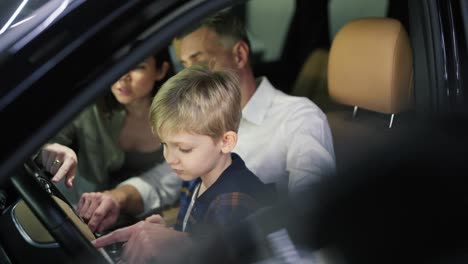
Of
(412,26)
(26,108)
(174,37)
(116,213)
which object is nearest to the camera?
(26,108)

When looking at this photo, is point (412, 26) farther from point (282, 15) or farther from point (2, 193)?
point (2, 193)

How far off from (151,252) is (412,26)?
883 mm

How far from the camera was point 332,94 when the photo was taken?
1943mm

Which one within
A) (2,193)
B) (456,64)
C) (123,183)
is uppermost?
(2,193)

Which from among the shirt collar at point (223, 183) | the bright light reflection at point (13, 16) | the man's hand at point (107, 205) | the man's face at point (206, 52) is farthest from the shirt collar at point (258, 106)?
the bright light reflection at point (13, 16)

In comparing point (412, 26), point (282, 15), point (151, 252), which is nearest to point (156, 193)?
point (151, 252)

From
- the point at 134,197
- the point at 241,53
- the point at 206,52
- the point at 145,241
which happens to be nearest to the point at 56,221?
the point at 145,241

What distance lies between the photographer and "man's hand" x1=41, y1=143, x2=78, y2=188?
5.08 ft

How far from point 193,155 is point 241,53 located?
0.40 m

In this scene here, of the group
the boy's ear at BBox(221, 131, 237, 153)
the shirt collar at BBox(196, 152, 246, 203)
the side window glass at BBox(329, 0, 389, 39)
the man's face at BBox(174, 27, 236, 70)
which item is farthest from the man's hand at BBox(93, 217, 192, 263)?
the side window glass at BBox(329, 0, 389, 39)

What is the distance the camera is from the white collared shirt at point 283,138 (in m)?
1.76

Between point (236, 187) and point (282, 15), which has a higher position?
point (282, 15)

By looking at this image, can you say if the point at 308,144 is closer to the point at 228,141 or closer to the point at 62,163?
the point at 228,141

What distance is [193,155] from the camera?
1713 millimetres
